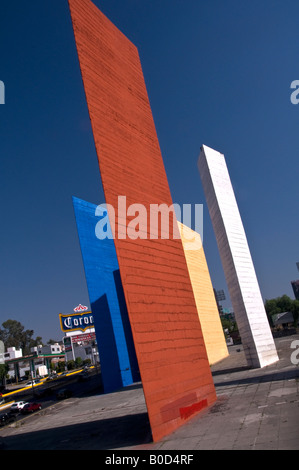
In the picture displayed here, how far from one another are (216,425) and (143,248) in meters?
5.74

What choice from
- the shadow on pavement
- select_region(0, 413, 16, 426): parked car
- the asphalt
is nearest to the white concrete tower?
the asphalt

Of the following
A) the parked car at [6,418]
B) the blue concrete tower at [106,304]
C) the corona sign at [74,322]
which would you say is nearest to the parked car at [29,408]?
the parked car at [6,418]

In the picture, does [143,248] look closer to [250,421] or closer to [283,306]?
[250,421]

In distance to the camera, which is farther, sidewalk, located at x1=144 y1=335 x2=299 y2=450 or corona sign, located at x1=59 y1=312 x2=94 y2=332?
corona sign, located at x1=59 y1=312 x2=94 y2=332

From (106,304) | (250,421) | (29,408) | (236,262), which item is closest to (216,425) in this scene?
(250,421)

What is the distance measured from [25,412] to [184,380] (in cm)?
1837

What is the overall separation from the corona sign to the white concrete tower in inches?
1063

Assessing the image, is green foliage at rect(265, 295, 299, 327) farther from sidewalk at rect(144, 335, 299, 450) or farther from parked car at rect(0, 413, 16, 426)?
sidewalk at rect(144, 335, 299, 450)

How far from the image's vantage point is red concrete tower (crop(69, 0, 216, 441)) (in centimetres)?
1027

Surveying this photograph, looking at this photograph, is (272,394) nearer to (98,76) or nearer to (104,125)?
(104,125)

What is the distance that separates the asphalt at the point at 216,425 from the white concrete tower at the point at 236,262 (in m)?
1.12

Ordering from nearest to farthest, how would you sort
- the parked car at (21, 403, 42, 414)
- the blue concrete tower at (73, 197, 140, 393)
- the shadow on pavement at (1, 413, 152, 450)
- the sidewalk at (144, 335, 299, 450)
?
the sidewalk at (144, 335, 299, 450), the shadow on pavement at (1, 413, 152, 450), the parked car at (21, 403, 42, 414), the blue concrete tower at (73, 197, 140, 393)

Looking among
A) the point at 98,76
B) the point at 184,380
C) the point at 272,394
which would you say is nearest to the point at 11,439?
the point at 184,380

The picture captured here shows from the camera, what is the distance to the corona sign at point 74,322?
41.0 meters
